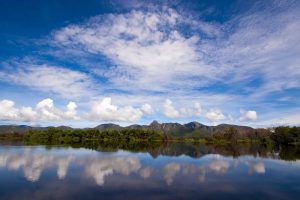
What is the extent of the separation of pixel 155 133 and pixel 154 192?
16440 centimetres

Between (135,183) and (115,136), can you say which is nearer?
(135,183)

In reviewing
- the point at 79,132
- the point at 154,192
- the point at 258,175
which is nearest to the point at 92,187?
the point at 154,192

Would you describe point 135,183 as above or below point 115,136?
below

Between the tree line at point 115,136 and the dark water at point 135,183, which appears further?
the tree line at point 115,136

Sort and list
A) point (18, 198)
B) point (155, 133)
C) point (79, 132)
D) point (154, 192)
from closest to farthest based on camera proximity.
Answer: point (18, 198)
point (154, 192)
point (79, 132)
point (155, 133)

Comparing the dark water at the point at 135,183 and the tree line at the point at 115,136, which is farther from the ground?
the tree line at the point at 115,136

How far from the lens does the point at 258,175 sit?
46.8 metres

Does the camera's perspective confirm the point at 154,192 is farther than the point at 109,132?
No

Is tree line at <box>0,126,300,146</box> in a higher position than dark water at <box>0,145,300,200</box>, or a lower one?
higher

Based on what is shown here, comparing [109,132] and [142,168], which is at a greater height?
[109,132]

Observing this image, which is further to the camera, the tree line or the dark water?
the tree line

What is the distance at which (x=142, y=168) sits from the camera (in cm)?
5019

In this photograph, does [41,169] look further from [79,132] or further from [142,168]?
[79,132]

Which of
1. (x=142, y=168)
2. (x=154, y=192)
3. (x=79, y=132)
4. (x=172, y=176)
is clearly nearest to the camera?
(x=154, y=192)
